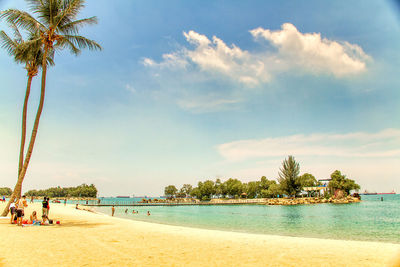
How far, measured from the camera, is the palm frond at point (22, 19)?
16975mm

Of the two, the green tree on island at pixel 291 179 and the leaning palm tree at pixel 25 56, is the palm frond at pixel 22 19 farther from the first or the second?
the green tree on island at pixel 291 179

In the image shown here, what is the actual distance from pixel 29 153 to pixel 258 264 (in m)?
19.3

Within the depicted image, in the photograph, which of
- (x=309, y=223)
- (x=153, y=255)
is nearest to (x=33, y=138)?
(x=153, y=255)

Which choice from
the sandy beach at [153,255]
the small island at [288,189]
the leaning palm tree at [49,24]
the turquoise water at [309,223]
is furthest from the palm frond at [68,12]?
the small island at [288,189]

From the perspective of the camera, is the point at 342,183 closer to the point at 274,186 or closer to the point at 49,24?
the point at 274,186

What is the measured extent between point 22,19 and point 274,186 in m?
115

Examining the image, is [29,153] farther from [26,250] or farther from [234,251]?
[234,251]

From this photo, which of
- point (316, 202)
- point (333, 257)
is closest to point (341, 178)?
point (316, 202)

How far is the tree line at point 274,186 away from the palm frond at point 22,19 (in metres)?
102

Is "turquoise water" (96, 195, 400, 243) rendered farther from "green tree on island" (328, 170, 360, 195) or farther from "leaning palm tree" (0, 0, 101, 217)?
"green tree on island" (328, 170, 360, 195)

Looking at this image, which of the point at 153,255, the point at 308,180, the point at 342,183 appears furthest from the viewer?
the point at 308,180

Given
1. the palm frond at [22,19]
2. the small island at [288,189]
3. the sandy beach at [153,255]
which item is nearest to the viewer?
the sandy beach at [153,255]

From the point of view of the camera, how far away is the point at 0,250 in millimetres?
8672

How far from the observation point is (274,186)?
115 m
